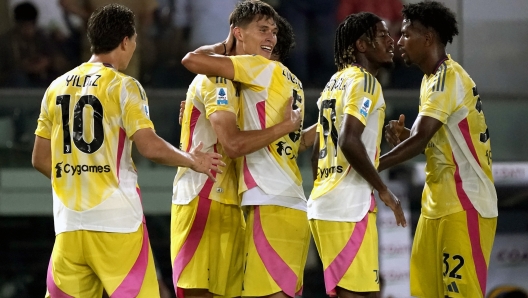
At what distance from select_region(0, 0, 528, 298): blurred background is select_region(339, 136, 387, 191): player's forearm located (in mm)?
4643

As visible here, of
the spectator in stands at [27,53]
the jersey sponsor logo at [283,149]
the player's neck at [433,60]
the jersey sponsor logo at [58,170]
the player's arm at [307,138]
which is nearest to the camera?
the jersey sponsor logo at [58,170]

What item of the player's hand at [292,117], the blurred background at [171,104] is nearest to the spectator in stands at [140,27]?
the blurred background at [171,104]

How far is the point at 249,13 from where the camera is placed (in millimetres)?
5609

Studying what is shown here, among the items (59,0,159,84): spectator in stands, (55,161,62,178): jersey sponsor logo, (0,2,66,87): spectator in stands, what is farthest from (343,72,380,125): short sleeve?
(0,2,66,87): spectator in stands

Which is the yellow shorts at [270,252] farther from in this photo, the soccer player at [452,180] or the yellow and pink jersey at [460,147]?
the yellow and pink jersey at [460,147]

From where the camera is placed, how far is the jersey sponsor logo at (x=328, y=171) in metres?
5.48

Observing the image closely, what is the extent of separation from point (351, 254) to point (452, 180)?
85cm

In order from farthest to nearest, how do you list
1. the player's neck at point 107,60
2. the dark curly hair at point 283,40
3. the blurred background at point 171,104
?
the blurred background at point 171,104 → the dark curly hair at point 283,40 → the player's neck at point 107,60

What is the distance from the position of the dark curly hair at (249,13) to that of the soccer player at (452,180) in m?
1.08

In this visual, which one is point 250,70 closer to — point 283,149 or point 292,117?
point 292,117

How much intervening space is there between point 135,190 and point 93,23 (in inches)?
38.9

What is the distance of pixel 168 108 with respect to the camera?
1029 cm

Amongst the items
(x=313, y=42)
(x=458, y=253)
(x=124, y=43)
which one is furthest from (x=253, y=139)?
(x=313, y=42)

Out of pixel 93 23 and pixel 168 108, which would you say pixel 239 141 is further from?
pixel 168 108
